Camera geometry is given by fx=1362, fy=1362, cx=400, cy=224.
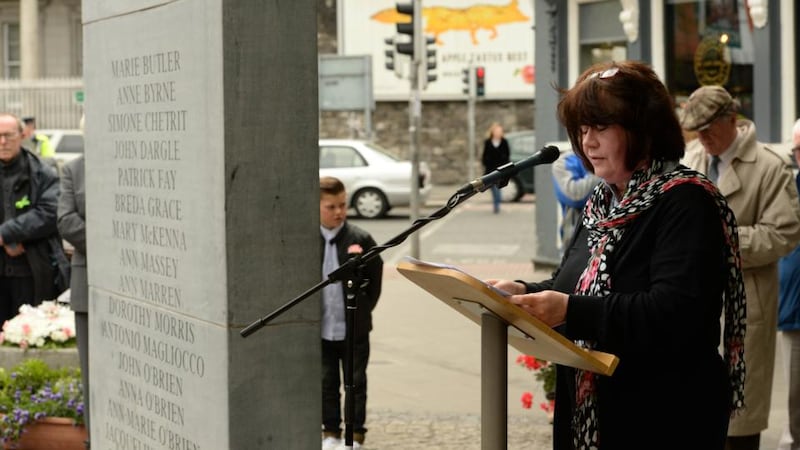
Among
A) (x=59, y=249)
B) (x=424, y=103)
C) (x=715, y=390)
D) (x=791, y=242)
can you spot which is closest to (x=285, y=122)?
(x=715, y=390)

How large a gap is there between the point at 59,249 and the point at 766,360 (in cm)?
477

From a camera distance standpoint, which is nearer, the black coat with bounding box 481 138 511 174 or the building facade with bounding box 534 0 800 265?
the building facade with bounding box 534 0 800 265

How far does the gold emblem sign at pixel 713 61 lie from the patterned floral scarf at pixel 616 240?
9.13 metres

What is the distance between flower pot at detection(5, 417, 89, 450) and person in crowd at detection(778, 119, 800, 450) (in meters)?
3.61

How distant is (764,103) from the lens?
12023mm

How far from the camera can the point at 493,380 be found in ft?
11.9

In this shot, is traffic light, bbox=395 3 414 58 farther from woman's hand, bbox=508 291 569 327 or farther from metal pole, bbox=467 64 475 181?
woman's hand, bbox=508 291 569 327

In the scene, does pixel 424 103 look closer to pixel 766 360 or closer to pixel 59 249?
pixel 59 249

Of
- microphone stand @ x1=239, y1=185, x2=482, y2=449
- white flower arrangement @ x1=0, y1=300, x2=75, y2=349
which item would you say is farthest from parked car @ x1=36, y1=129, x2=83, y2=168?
microphone stand @ x1=239, y1=185, x2=482, y2=449

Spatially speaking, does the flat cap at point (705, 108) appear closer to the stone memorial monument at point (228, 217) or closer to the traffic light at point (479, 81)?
the stone memorial monument at point (228, 217)

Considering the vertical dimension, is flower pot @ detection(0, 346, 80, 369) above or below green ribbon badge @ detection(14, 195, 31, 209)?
below

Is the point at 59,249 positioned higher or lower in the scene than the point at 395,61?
lower

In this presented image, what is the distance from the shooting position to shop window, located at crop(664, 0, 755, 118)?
485 inches

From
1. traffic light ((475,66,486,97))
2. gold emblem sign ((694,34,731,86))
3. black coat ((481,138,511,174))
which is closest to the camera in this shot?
gold emblem sign ((694,34,731,86))
